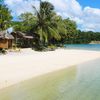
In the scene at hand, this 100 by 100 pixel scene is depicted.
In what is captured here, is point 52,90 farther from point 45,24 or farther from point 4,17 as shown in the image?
point 4,17

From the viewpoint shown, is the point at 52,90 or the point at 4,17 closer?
the point at 52,90

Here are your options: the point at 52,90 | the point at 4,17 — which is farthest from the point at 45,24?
the point at 52,90

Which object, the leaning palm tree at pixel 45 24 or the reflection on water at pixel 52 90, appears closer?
the reflection on water at pixel 52 90

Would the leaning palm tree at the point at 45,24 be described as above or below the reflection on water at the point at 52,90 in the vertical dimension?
above

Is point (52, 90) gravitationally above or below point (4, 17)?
below

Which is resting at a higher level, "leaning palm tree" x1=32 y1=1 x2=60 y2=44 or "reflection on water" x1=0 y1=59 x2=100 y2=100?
"leaning palm tree" x1=32 y1=1 x2=60 y2=44

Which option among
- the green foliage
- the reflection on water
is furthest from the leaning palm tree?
the reflection on water

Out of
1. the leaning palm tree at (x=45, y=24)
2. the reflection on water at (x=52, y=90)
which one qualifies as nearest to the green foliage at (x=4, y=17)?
the leaning palm tree at (x=45, y=24)

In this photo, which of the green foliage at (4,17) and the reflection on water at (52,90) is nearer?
the reflection on water at (52,90)

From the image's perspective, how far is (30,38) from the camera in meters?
46.8

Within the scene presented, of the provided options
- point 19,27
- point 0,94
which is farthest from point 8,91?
point 19,27

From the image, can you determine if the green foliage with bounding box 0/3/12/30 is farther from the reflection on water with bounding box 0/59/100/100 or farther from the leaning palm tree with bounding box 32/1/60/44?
the reflection on water with bounding box 0/59/100/100

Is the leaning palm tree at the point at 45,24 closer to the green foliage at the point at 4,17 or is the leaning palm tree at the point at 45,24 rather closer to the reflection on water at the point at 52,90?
the green foliage at the point at 4,17

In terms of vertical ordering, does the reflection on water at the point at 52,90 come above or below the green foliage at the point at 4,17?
below
